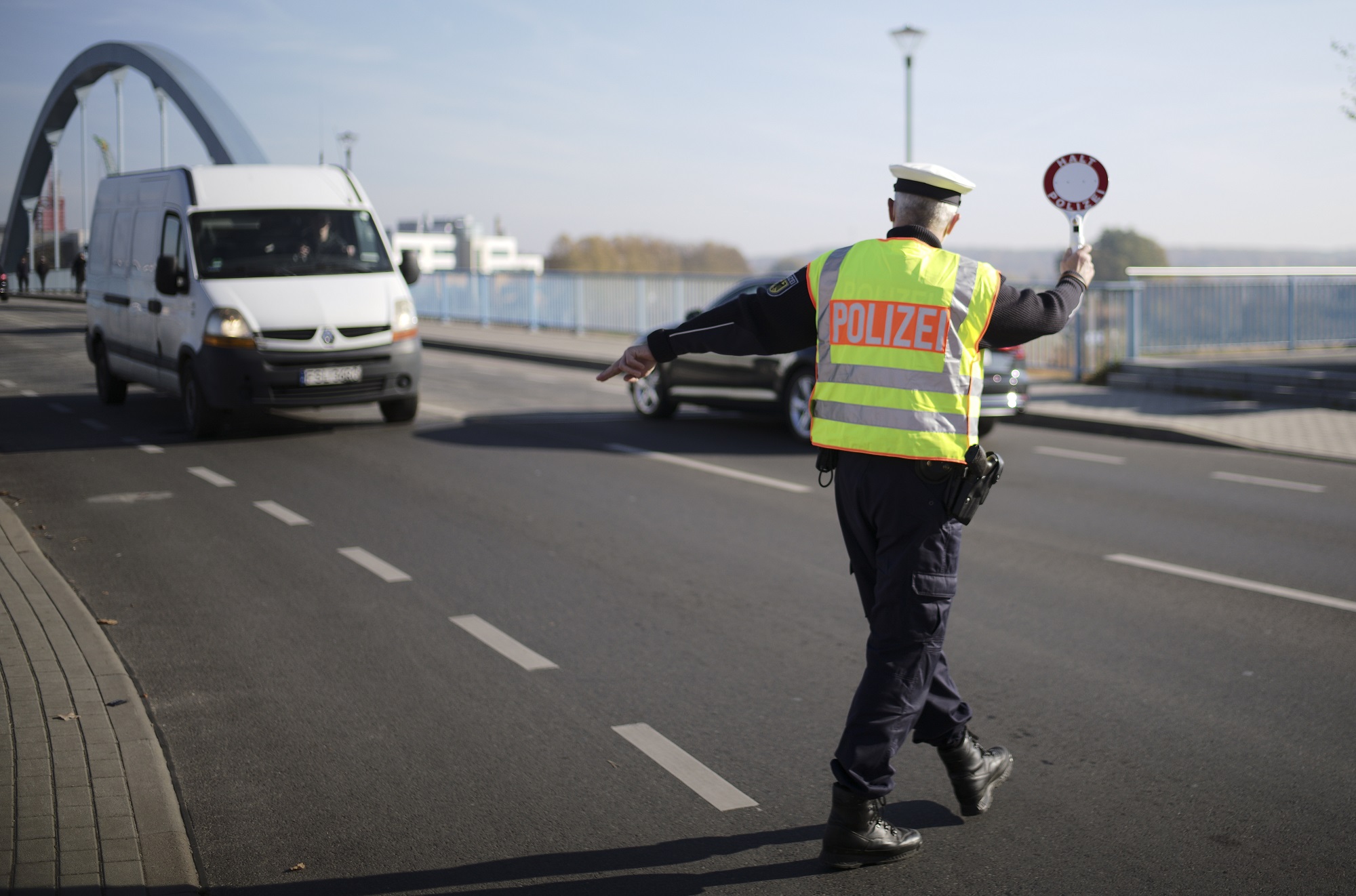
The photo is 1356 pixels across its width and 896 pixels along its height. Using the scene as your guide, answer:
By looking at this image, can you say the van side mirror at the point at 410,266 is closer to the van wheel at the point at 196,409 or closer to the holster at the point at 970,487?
the van wheel at the point at 196,409

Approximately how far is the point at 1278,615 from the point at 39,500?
7944mm

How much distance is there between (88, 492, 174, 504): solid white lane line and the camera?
9070mm

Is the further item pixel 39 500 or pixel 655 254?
pixel 655 254

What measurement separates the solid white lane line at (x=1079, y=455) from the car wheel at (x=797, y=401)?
2.26 metres

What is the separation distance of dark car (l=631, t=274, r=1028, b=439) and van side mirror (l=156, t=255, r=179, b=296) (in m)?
4.71

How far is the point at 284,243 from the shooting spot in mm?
12516

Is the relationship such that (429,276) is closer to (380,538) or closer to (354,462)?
(354,462)

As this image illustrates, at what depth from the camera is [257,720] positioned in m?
4.69

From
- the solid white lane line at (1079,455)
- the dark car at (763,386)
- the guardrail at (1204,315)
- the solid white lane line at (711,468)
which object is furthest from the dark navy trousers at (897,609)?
the guardrail at (1204,315)

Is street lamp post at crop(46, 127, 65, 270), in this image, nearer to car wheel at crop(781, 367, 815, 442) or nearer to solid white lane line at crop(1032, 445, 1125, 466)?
car wheel at crop(781, 367, 815, 442)

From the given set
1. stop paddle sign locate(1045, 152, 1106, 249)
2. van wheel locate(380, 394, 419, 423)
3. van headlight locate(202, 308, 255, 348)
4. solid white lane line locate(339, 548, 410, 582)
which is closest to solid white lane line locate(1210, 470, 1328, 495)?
stop paddle sign locate(1045, 152, 1106, 249)

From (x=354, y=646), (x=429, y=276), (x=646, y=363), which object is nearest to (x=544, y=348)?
(x=429, y=276)

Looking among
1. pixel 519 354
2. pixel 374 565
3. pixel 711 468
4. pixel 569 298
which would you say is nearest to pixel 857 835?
pixel 374 565

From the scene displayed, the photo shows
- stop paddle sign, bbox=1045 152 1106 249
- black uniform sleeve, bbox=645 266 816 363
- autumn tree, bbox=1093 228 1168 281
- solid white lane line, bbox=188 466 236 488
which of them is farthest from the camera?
autumn tree, bbox=1093 228 1168 281
